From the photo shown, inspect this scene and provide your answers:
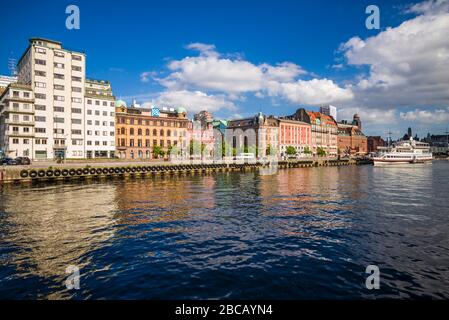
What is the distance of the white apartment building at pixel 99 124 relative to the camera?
3991 inches

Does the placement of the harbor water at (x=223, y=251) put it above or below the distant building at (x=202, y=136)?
below

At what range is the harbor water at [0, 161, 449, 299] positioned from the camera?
1205 cm

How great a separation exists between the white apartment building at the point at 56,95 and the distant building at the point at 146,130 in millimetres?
18380

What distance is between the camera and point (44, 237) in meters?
19.0

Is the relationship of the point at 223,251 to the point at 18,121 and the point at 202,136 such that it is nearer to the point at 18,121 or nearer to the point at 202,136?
the point at 18,121

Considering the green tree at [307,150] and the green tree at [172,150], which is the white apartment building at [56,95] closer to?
the green tree at [172,150]

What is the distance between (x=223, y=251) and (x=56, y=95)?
325 ft

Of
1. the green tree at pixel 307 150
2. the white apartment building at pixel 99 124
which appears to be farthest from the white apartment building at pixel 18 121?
the green tree at pixel 307 150

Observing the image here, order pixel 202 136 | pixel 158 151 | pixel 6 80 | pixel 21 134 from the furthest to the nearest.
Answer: pixel 6 80 < pixel 202 136 < pixel 158 151 < pixel 21 134

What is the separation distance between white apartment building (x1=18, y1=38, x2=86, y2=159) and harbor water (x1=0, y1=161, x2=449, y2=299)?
71638 mm

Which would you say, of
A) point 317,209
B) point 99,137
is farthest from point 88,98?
point 317,209

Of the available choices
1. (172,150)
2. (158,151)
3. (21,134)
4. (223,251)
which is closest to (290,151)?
(172,150)

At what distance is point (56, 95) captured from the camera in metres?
93.4

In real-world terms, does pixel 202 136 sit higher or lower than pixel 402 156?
higher
